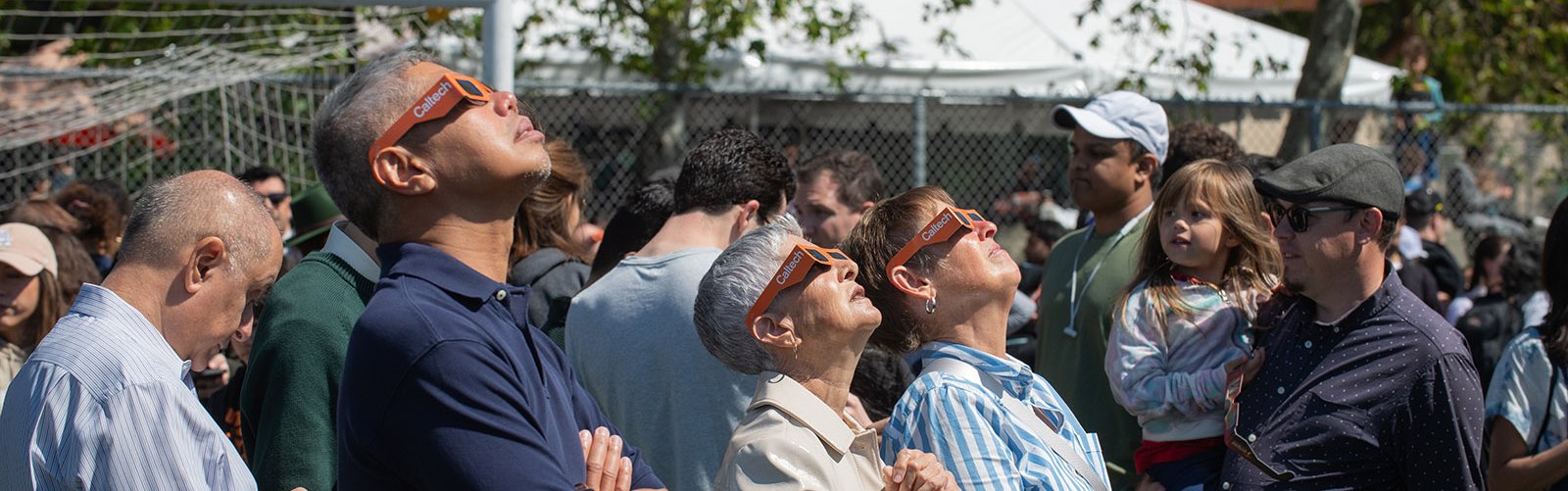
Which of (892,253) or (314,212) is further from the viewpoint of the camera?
(314,212)

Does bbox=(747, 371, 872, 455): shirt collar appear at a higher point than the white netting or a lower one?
higher

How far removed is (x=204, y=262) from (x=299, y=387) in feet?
0.99

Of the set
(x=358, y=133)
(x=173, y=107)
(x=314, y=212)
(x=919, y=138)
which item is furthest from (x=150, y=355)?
(x=173, y=107)

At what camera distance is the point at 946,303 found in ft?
9.33

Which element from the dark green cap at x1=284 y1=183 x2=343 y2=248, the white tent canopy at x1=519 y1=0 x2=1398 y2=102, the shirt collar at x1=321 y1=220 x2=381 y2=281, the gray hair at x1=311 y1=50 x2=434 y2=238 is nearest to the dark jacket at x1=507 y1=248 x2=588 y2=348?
the dark green cap at x1=284 y1=183 x2=343 y2=248

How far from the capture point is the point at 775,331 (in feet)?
8.23

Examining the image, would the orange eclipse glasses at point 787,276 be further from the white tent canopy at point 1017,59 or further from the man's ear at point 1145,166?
the white tent canopy at point 1017,59

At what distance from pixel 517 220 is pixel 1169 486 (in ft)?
6.92

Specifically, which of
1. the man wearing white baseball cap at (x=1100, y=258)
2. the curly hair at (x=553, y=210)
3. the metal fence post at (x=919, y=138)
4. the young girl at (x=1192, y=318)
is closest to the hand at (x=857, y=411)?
the young girl at (x=1192, y=318)

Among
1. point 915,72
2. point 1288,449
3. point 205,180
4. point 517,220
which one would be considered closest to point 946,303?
point 1288,449

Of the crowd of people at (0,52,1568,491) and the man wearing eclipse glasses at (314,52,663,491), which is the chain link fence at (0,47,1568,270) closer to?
the crowd of people at (0,52,1568,491)

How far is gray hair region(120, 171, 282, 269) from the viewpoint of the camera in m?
2.54

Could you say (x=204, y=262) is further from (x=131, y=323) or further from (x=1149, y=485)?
(x=1149, y=485)

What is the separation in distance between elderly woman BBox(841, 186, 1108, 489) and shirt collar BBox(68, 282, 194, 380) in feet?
4.56
